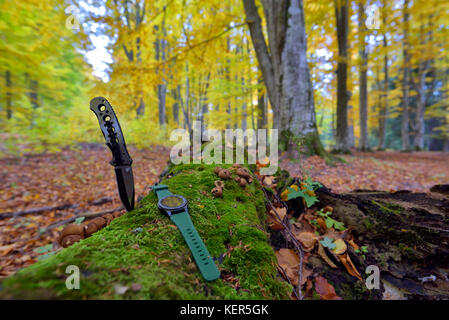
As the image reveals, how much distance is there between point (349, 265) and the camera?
1.42 metres

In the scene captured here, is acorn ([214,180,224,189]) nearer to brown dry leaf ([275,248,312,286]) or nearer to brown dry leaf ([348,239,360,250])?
brown dry leaf ([275,248,312,286])

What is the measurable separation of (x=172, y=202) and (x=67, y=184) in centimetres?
555

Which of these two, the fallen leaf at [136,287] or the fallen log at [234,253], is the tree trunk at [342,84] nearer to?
the fallen log at [234,253]

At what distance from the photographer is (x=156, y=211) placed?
1.20 metres

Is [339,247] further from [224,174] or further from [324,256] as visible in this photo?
[224,174]

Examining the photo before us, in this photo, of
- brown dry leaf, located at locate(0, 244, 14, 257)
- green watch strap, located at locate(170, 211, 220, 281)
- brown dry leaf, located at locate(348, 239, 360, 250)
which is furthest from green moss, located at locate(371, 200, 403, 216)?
brown dry leaf, located at locate(0, 244, 14, 257)

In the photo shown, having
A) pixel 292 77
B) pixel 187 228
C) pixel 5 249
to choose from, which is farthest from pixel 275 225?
pixel 292 77

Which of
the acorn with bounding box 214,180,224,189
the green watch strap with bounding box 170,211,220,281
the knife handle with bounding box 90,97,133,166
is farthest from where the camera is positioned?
the acorn with bounding box 214,180,224,189

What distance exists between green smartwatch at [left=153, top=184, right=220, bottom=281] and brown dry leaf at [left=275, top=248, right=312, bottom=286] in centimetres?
66

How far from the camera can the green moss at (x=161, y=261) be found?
2.11ft

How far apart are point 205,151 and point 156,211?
1382 mm

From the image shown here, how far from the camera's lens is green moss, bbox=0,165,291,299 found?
25.3 inches

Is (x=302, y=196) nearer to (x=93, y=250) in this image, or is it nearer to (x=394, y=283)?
(x=394, y=283)

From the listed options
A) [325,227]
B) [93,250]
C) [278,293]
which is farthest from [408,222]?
[93,250]
